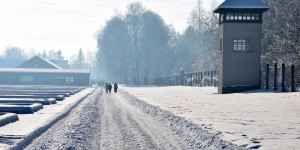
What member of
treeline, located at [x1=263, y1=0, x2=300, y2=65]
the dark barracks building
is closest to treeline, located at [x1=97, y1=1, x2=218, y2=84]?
the dark barracks building

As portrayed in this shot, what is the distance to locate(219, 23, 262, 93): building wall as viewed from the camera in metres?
37.9

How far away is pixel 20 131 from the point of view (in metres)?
13.1

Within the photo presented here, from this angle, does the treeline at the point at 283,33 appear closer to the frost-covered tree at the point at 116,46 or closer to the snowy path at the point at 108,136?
the snowy path at the point at 108,136

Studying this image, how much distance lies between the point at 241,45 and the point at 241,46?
0.09 m

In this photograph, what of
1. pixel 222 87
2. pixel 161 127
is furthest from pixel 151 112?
pixel 222 87

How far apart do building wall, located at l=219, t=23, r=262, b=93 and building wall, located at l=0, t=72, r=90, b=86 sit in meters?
58.3

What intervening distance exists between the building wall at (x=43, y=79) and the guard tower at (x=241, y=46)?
191ft

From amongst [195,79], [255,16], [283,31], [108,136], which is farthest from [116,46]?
[108,136]

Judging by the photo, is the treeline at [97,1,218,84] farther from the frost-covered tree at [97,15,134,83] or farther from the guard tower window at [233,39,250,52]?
the guard tower window at [233,39,250,52]

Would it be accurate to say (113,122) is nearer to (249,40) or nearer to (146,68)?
(249,40)

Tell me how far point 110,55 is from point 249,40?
55893 millimetres

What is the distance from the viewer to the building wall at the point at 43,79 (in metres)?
88.4

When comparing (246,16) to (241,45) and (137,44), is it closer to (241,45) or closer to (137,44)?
(241,45)

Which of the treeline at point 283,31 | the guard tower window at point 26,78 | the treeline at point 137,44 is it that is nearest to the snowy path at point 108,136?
the treeline at point 283,31
